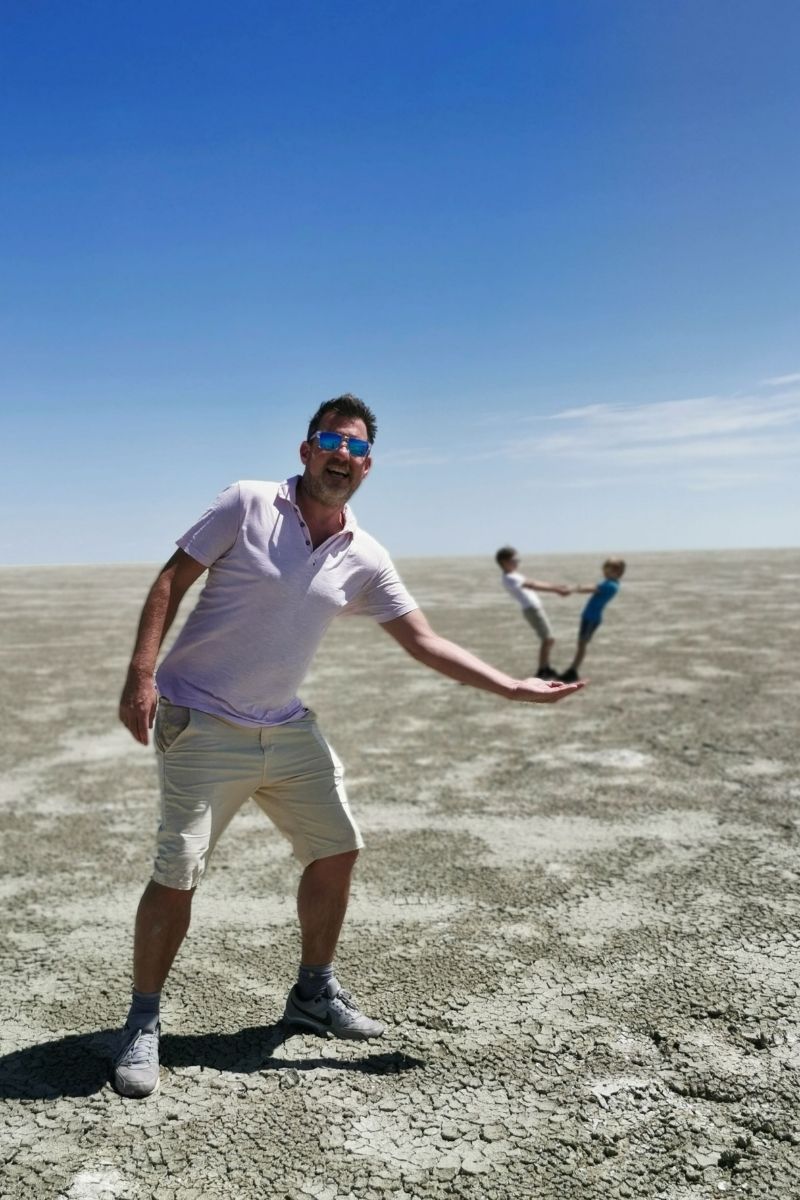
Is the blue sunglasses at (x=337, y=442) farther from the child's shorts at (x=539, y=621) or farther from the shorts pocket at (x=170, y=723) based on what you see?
the child's shorts at (x=539, y=621)

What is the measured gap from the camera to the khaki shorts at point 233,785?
3.05 m

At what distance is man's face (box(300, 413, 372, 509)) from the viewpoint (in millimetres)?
3209

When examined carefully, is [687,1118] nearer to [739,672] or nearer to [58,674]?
[739,672]

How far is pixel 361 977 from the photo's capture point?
380 centimetres

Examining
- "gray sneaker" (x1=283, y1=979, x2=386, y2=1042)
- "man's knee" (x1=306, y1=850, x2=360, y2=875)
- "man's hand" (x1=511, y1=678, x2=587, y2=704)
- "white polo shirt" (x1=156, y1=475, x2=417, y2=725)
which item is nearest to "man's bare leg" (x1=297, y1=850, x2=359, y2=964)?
"man's knee" (x1=306, y1=850, x2=360, y2=875)

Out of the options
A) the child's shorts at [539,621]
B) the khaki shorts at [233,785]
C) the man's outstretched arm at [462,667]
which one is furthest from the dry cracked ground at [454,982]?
the child's shorts at [539,621]

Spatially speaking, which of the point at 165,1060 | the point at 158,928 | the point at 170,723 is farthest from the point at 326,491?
the point at 165,1060

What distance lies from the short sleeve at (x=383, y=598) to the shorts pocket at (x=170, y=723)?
681 millimetres

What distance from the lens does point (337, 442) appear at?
3.20 m

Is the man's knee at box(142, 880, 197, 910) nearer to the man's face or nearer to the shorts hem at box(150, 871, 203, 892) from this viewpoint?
the shorts hem at box(150, 871, 203, 892)

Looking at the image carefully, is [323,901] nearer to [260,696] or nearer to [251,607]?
[260,696]

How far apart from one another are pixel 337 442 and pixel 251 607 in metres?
0.62

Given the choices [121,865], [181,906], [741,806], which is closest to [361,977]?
[181,906]

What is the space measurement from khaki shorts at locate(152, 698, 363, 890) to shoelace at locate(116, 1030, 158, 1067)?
0.50 meters
